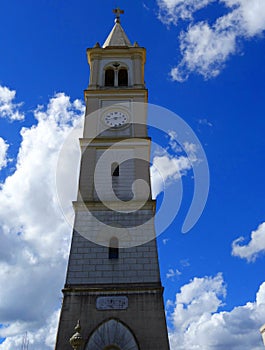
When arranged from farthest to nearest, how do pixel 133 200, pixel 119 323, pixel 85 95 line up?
pixel 85 95, pixel 133 200, pixel 119 323

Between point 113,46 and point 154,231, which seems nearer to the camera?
point 154,231

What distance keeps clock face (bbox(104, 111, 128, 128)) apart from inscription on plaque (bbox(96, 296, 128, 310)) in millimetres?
12120

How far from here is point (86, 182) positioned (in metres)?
22.3

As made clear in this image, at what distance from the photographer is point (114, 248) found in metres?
19.5

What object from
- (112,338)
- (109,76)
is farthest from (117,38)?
(112,338)

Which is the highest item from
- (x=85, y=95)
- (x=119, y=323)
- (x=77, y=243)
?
(x=85, y=95)

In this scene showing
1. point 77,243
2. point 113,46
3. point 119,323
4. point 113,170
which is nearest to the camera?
point 119,323

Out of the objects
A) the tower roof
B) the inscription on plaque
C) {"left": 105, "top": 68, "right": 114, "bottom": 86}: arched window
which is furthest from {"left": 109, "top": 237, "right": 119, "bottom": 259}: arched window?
the tower roof

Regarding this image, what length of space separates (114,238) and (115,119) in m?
9.57

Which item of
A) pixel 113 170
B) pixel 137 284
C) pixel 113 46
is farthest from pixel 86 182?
pixel 113 46

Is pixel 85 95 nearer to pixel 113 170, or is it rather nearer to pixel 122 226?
pixel 113 170

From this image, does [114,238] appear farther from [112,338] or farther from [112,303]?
[112,338]

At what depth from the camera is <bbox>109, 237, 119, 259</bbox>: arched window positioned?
757 inches

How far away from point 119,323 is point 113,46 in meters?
22.7
